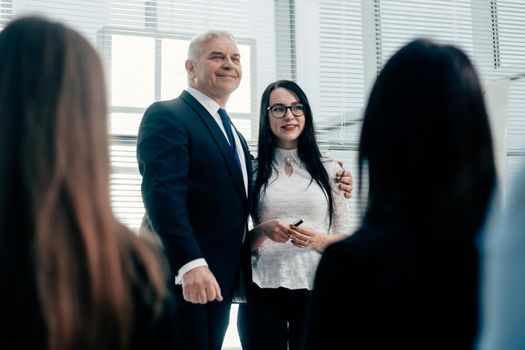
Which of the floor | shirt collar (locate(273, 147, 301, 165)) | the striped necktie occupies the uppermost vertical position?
the striped necktie

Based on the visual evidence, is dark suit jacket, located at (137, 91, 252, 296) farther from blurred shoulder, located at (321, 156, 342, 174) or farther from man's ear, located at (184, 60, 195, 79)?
blurred shoulder, located at (321, 156, 342, 174)

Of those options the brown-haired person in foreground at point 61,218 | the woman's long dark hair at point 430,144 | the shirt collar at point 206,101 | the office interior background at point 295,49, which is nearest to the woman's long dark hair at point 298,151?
the shirt collar at point 206,101

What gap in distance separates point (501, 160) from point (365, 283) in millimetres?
2111

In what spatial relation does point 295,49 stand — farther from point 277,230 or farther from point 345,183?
point 277,230

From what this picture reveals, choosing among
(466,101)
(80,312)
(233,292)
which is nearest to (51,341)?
(80,312)

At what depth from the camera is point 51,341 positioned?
2.32ft

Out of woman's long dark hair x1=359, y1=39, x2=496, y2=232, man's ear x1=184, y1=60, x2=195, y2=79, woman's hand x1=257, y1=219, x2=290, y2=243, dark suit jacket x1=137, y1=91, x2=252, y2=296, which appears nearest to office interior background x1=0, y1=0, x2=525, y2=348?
man's ear x1=184, y1=60, x2=195, y2=79

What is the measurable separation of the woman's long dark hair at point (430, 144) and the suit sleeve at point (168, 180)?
1.03m

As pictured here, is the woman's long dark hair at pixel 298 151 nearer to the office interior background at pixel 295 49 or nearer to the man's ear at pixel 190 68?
the man's ear at pixel 190 68

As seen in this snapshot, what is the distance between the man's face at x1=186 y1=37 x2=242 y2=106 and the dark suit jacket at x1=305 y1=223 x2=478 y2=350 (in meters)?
1.47

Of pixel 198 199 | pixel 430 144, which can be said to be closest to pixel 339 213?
pixel 198 199

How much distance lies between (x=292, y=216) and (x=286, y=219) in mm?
26

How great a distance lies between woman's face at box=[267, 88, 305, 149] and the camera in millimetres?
2355

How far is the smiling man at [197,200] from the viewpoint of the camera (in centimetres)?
189
